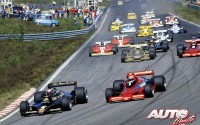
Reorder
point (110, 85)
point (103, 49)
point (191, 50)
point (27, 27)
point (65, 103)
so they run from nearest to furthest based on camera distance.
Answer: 1. point (65, 103)
2. point (110, 85)
3. point (191, 50)
4. point (103, 49)
5. point (27, 27)

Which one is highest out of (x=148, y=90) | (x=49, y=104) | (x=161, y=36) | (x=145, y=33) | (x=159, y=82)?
(x=159, y=82)

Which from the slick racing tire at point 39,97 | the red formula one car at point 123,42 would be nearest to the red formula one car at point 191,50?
the red formula one car at point 123,42

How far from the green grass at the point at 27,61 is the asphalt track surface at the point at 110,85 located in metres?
1.69

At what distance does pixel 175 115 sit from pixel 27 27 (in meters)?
36.9

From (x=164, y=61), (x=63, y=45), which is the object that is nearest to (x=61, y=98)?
(x=164, y=61)

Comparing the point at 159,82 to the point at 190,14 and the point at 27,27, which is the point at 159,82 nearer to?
the point at 27,27

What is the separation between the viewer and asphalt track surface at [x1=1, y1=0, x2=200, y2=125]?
18797 millimetres

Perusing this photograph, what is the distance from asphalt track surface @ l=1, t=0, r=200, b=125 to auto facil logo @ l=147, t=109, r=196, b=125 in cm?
25

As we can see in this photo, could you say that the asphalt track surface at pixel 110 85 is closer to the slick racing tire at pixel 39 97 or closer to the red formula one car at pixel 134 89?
the red formula one car at pixel 134 89

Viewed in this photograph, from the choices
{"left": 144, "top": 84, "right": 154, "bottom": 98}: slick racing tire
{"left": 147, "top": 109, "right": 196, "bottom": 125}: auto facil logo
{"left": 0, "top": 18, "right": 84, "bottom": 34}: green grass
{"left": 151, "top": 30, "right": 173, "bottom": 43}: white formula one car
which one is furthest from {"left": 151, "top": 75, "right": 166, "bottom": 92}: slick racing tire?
{"left": 0, "top": 18, "right": 84, "bottom": 34}: green grass

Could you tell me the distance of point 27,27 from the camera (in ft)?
172

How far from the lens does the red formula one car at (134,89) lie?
69.2 ft

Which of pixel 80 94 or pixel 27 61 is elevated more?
pixel 80 94

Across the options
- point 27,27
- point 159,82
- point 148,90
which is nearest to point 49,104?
point 148,90
